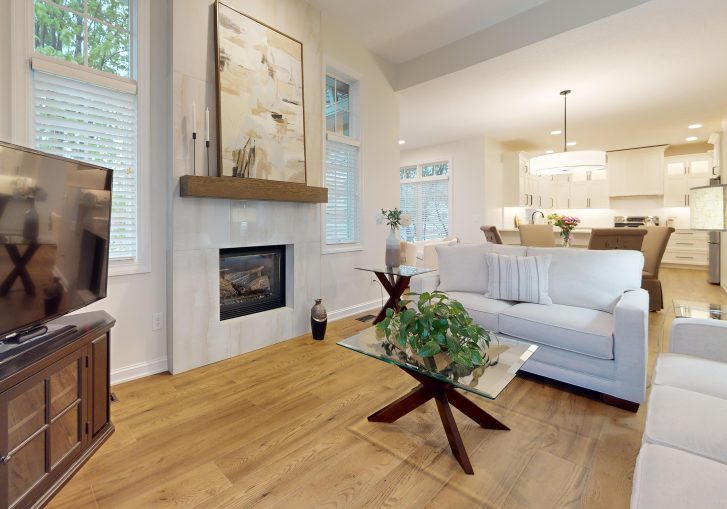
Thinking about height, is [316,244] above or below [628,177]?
below

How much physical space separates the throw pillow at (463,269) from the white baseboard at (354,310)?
1233mm

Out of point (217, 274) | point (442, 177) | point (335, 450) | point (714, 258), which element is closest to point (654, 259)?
point (714, 258)

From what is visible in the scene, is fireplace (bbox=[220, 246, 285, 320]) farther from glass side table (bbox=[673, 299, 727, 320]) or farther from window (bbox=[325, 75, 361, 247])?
glass side table (bbox=[673, 299, 727, 320])

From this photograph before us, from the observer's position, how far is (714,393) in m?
1.29

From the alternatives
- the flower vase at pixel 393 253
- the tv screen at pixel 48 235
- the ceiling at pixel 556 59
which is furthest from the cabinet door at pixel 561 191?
the tv screen at pixel 48 235

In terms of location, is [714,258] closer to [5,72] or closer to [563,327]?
[563,327]

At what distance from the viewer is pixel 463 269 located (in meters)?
3.17

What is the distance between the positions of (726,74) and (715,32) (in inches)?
54.1

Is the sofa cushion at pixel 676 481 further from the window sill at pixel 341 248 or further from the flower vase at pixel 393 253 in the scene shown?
the window sill at pixel 341 248

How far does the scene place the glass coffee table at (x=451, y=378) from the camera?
4.99 ft

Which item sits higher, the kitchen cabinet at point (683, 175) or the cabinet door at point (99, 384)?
the kitchen cabinet at point (683, 175)

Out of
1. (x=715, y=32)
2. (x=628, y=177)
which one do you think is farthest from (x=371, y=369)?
(x=628, y=177)

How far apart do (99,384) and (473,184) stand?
6868 millimetres

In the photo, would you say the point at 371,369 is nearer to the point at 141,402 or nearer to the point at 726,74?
the point at 141,402
